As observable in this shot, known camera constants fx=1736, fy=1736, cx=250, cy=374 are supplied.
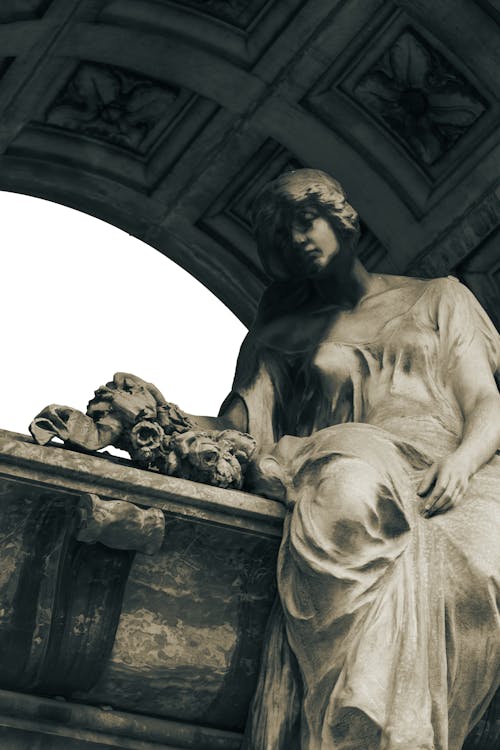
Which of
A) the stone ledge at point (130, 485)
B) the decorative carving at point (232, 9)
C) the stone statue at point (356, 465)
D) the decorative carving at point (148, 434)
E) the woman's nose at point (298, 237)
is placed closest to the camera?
the stone statue at point (356, 465)

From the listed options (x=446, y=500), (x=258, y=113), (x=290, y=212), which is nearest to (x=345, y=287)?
(x=290, y=212)

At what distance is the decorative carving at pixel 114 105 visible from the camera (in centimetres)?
971

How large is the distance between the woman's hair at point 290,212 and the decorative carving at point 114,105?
7.28ft

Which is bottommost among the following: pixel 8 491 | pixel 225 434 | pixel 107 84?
pixel 8 491

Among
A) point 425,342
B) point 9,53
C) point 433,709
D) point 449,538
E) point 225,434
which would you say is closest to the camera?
point 433,709

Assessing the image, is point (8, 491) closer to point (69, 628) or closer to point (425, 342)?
point (69, 628)

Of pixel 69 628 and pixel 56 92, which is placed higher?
pixel 56 92

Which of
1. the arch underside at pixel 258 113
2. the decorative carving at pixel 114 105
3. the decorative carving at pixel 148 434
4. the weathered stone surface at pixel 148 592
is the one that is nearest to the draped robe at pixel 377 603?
the weathered stone surface at pixel 148 592

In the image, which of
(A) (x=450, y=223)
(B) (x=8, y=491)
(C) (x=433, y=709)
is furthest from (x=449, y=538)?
(A) (x=450, y=223)

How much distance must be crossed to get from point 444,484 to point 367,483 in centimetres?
37

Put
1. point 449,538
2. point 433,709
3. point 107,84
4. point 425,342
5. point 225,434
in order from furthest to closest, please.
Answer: point 107,84 < point 425,342 < point 225,434 < point 449,538 < point 433,709

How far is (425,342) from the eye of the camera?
24.7 ft

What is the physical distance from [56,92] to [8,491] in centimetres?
388

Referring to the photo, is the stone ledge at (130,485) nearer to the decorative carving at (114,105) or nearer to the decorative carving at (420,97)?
the decorative carving at (420,97)
